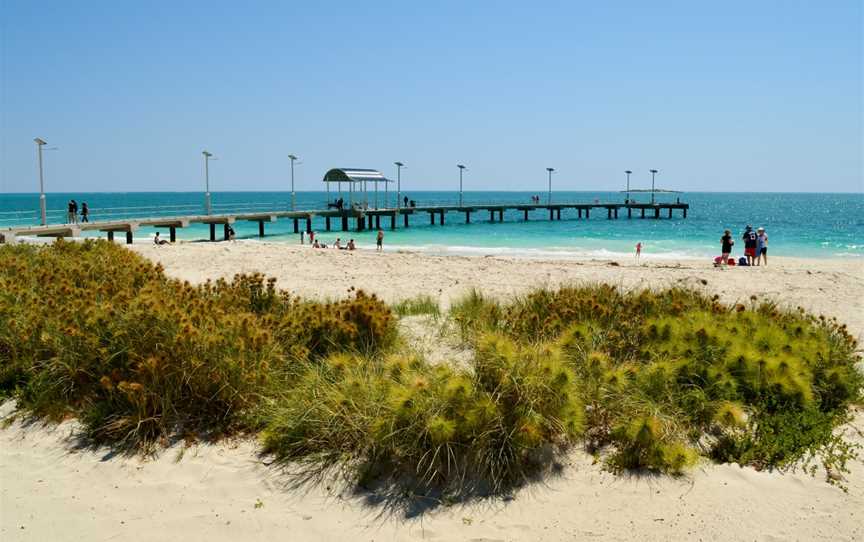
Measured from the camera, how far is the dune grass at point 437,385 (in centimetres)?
461

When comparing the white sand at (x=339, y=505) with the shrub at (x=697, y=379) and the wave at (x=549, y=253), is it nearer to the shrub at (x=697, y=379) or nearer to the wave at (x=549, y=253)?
the shrub at (x=697, y=379)

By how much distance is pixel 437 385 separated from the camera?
188 inches

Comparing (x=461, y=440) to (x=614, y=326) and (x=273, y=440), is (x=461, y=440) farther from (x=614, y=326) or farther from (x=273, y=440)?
(x=614, y=326)

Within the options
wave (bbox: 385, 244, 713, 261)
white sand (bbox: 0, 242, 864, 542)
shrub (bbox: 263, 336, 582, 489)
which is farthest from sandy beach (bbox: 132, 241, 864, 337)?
wave (bbox: 385, 244, 713, 261)

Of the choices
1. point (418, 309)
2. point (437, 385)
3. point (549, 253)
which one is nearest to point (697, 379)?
point (437, 385)

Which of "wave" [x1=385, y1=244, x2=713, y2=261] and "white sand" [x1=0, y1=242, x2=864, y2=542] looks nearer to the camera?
"white sand" [x1=0, y1=242, x2=864, y2=542]

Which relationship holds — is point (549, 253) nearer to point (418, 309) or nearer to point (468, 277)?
point (468, 277)

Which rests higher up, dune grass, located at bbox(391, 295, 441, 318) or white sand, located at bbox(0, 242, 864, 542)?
dune grass, located at bbox(391, 295, 441, 318)

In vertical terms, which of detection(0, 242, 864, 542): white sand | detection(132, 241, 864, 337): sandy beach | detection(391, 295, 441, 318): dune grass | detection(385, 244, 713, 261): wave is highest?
detection(391, 295, 441, 318): dune grass

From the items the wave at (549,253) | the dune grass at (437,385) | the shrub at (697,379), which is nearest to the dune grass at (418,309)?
the shrub at (697,379)

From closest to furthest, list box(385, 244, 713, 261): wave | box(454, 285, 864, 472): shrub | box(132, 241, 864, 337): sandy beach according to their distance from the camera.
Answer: box(454, 285, 864, 472): shrub
box(132, 241, 864, 337): sandy beach
box(385, 244, 713, 261): wave

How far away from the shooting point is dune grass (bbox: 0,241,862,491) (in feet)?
15.1

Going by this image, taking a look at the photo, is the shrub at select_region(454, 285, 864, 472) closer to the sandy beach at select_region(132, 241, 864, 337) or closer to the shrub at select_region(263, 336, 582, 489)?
the shrub at select_region(263, 336, 582, 489)

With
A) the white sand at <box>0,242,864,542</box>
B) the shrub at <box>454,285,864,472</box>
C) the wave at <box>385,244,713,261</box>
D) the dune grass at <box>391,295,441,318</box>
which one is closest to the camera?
the white sand at <box>0,242,864,542</box>
